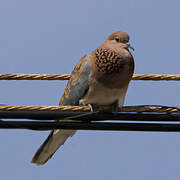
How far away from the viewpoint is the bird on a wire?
579cm

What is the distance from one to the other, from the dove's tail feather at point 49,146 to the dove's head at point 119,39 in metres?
1.19

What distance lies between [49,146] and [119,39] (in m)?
1.43

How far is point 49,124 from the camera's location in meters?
4.23

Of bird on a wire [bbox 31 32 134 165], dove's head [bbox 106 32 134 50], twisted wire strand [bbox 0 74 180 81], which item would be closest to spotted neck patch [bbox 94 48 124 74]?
bird on a wire [bbox 31 32 134 165]

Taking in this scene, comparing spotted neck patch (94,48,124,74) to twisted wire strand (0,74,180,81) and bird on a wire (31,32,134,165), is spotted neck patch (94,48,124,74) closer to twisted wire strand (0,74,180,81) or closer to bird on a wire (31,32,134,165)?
bird on a wire (31,32,134,165)

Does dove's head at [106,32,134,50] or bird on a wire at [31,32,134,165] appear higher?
dove's head at [106,32,134,50]

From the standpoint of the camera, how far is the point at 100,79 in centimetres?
582

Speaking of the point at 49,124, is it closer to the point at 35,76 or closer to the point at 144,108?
the point at 144,108

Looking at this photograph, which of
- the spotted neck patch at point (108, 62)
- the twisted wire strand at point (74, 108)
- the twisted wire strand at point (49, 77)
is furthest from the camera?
the spotted neck patch at point (108, 62)

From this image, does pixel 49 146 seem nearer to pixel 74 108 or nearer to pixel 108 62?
pixel 108 62

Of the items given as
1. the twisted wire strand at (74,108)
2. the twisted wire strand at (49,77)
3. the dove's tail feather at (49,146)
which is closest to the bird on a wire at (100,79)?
the dove's tail feather at (49,146)

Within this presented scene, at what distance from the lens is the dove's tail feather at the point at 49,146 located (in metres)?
6.01

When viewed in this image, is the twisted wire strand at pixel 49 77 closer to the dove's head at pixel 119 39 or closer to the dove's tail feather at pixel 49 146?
the dove's head at pixel 119 39

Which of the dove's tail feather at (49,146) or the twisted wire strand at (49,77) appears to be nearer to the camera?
the twisted wire strand at (49,77)
